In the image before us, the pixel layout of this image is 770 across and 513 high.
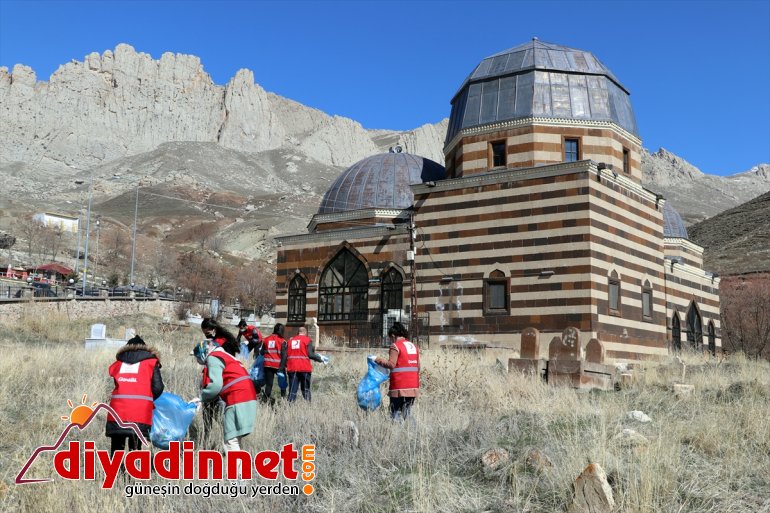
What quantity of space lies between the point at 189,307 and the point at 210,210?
74.0 m

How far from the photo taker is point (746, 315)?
43.0m

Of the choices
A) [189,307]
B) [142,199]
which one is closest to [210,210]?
[142,199]

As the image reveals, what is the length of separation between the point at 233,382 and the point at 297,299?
22531 mm

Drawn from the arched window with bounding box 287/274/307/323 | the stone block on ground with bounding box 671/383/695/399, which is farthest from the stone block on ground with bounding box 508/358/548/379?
the arched window with bounding box 287/274/307/323

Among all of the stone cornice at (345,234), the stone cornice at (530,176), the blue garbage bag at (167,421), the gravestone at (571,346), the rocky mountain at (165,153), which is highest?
the rocky mountain at (165,153)

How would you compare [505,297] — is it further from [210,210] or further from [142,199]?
[142,199]

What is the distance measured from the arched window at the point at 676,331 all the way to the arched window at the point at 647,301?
4.79m

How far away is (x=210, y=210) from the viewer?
413 ft

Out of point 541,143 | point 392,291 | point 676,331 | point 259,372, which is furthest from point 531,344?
point 676,331

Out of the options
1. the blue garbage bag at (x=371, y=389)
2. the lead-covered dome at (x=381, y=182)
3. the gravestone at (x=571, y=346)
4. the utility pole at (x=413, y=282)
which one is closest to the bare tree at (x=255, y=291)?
the lead-covered dome at (x=381, y=182)

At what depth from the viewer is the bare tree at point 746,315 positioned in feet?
122

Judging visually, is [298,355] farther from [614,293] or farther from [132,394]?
[614,293]

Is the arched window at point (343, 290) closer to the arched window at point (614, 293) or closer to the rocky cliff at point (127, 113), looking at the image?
the arched window at point (614, 293)

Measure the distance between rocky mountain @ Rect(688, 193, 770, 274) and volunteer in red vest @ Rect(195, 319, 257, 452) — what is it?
190 feet
